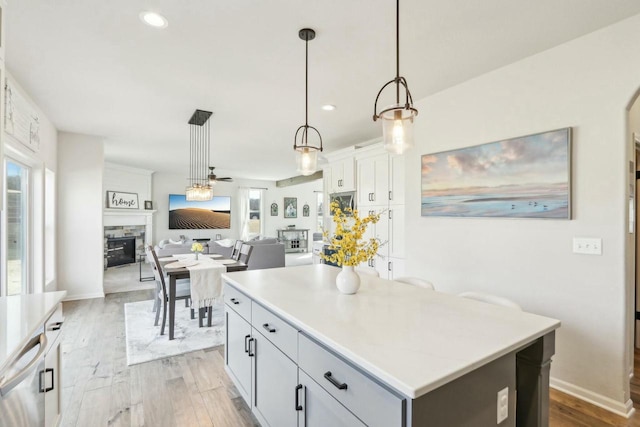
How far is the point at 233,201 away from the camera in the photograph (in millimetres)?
10625

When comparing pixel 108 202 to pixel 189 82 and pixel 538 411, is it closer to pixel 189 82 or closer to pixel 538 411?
pixel 189 82

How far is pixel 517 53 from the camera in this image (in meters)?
2.44

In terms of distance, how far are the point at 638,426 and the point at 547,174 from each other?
1.70m

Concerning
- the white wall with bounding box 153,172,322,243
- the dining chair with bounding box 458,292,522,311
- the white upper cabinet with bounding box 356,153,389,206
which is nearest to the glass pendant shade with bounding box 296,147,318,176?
the dining chair with bounding box 458,292,522,311

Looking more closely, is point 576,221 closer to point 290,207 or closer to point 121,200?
point 121,200

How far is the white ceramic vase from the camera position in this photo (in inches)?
70.5

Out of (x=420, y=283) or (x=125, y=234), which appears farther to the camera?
(x=125, y=234)

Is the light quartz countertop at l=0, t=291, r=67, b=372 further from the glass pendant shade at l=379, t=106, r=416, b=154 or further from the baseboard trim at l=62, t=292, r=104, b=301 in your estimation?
the baseboard trim at l=62, t=292, r=104, b=301

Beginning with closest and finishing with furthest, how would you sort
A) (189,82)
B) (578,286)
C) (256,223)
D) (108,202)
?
(578,286), (189,82), (108,202), (256,223)

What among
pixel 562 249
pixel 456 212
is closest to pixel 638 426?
pixel 562 249

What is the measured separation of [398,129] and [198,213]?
920cm

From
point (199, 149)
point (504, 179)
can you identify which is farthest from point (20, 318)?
point (199, 149)

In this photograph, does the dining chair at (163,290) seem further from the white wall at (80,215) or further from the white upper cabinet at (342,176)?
the white upper cabinet at (342,176)

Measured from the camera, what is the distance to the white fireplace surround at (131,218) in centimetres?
763
